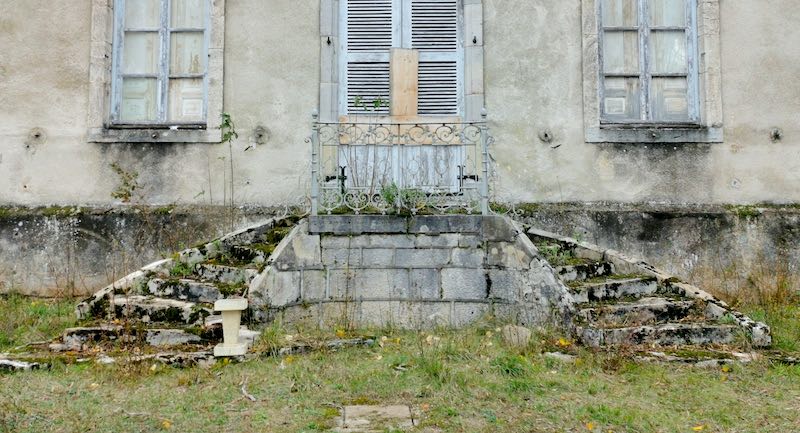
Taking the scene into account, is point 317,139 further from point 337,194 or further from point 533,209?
point 533,209

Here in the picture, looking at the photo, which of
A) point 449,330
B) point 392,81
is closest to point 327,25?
point 392,81

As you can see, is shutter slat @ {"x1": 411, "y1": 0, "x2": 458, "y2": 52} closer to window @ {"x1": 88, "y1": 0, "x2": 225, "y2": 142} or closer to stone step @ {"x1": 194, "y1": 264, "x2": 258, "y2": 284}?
window @ {"x1": 88, "y1": 0, "x2": 225, "y2": 142}

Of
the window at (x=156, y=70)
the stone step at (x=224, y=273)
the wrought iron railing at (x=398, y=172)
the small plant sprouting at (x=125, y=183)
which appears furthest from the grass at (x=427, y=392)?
the window at (x=156, y=70)

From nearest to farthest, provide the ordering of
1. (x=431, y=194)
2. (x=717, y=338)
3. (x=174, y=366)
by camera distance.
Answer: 1. (x=174, y=366)
2. (x=717, y=338)
3. (x=431, y=194)

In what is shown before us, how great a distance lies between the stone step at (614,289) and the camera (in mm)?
5746

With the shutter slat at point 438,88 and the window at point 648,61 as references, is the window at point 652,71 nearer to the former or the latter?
the window at point 648,61

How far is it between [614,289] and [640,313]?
0.40 m

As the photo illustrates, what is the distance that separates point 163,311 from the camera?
5.52 metres

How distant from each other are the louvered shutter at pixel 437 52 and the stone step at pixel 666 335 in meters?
3.41

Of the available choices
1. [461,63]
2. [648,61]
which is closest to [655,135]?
[648,61]

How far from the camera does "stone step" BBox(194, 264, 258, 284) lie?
598 cm

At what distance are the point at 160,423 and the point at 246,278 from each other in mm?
2370

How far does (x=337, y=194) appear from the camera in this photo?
6.32 metres

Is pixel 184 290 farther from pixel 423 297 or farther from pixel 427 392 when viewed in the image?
pixel 427 392
